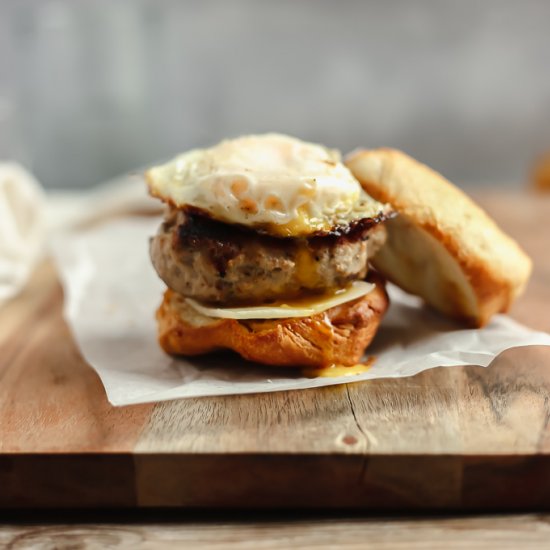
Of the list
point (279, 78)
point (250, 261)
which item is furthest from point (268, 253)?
point (279, 78)

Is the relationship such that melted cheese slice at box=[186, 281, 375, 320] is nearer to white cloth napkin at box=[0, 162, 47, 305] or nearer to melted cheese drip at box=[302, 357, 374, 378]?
melted cheese drip at box=[302, 357, 374, 378]

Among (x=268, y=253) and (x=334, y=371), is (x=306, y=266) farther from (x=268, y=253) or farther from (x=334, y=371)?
(x=334, y=371)

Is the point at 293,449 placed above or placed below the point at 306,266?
below

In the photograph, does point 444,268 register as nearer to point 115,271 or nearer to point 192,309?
point 192,309

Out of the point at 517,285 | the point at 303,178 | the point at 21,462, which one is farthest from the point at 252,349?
the point at 517,285

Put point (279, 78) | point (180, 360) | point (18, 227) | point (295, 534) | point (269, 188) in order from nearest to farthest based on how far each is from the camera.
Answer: point (295, 534) → point (269, 188) → point (180, 360) → point (18, 227) → point (279, 78)

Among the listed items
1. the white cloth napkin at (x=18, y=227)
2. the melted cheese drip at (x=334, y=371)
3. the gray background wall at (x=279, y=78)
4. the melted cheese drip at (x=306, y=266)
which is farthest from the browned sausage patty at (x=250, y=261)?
the gray background wall at (x=279, y=78)
